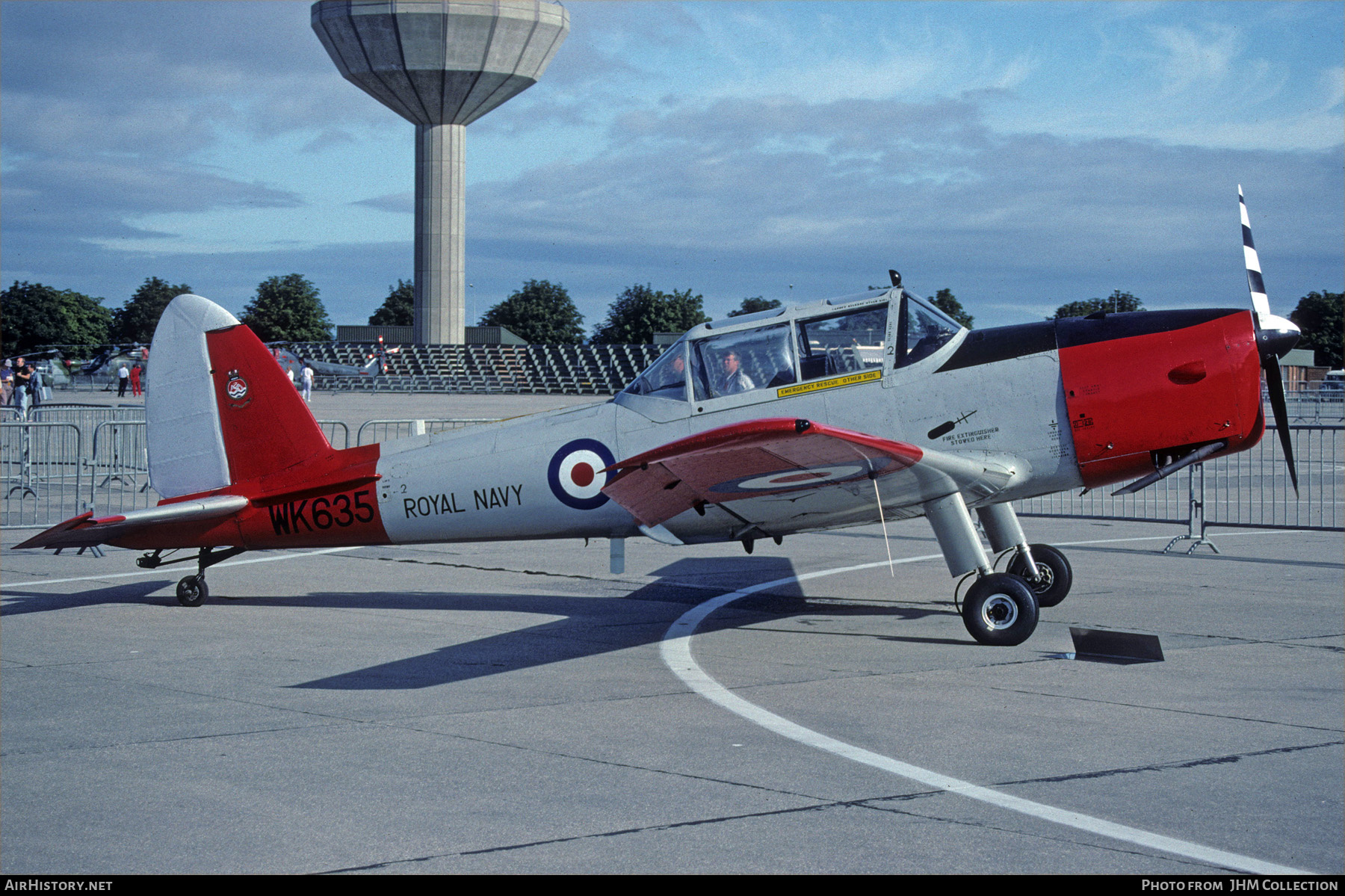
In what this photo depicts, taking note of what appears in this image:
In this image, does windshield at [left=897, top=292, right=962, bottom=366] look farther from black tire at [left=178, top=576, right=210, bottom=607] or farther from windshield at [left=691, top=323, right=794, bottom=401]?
black tire at [left=178, top=576, right=210, bottom=607]

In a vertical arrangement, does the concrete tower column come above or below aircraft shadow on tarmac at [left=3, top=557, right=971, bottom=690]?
above

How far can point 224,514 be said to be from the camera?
30.9ft

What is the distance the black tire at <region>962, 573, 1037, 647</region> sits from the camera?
7.77 m

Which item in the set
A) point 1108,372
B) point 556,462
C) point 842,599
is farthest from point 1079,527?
point 556,462

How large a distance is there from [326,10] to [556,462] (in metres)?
79.7

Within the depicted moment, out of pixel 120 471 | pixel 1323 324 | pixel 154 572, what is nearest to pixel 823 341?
pixel 154 572

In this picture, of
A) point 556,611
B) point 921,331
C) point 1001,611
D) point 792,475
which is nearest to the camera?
point 792,475

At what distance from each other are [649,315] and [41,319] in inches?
2083

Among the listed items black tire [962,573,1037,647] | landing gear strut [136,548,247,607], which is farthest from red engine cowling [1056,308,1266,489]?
landing gear strut [136,548,247,607]

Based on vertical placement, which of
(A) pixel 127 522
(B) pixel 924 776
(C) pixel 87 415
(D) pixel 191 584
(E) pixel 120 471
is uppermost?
(C) pixel 87 415

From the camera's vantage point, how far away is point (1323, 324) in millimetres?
91000

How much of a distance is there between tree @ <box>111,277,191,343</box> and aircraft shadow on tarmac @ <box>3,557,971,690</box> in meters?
120

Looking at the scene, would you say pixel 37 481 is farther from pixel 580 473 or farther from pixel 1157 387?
pixel 1157 387

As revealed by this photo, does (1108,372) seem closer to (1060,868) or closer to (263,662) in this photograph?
(1060,868)
